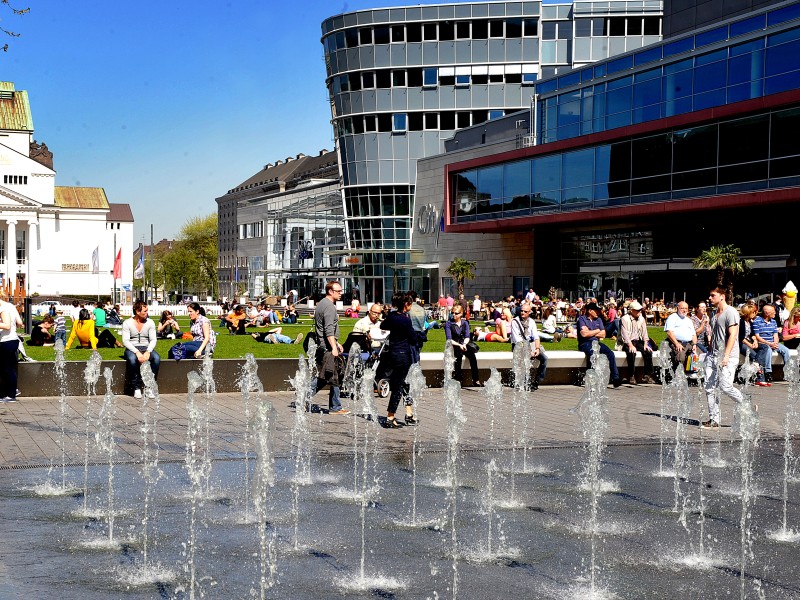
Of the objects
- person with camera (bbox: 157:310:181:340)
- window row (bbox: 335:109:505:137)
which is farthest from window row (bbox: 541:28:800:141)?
person with camera (bbox: 157:310:181:340)

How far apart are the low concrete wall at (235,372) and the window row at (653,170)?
62.5ft

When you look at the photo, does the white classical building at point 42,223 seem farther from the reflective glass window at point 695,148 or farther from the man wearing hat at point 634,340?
the man wearing hat at point 634,340

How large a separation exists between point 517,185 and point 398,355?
39.0 meters

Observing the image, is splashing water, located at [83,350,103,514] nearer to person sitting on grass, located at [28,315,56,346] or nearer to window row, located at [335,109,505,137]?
person sitting on grass, located at [28,315,56,346]

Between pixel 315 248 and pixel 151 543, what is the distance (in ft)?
254

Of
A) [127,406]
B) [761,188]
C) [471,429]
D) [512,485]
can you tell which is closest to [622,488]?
[512,485]

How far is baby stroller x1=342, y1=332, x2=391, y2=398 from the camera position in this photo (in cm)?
1625

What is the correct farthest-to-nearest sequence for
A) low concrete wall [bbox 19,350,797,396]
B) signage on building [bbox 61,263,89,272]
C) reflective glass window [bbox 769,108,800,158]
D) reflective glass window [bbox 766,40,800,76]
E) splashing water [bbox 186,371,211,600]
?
signage on building [bbox 61,263,89,272]
reflective glass window [bbox 766,40,800,76]
reflective glass window [bbox 769,108,800,158]
low concrete wall [bbox 19,350,797,396]
splashing water [bbox 186,371,211,600]

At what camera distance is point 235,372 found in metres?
17.6

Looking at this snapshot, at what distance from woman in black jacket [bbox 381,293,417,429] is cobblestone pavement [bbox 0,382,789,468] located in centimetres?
28

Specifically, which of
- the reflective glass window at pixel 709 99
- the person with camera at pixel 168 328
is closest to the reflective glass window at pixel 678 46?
the reflective glass window at pixel 709 99

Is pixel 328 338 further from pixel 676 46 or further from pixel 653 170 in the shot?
pixel 676 46

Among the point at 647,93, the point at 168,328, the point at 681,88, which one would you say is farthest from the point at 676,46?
the point at 168,328

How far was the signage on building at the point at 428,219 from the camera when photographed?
213 ft
